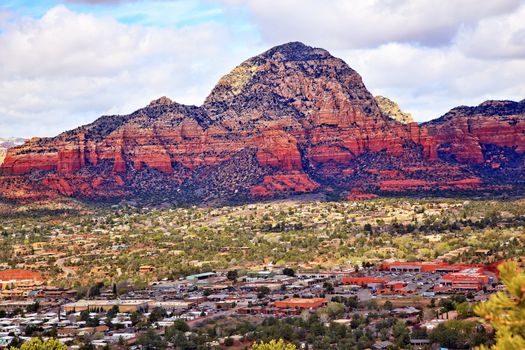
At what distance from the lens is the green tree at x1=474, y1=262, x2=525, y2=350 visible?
19547 millimetres

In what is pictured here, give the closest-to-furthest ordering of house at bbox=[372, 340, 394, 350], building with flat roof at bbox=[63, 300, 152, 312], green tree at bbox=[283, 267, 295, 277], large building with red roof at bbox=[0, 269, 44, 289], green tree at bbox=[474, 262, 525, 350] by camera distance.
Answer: green tree at bbox=[474, 262, 525, 350] → house at bbox=[372, 340, 394, 350] → building with flat roof at bbox=[63, 300, 152, 312] → green tree at bbox=[283, 267, 295, 277] → large building with red roof at bbox=[0, 269, 44, 289]

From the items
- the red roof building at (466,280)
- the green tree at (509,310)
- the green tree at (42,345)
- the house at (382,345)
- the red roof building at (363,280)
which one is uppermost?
the green tree at (509,310)

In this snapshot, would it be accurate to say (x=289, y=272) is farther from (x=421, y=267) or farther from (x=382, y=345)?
(x=382, y=345)

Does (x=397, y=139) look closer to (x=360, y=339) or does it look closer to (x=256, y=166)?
(x=256, y=166)

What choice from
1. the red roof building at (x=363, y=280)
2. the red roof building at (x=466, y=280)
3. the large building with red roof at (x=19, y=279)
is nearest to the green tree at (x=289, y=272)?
the red roof building at (x=363, y=280)

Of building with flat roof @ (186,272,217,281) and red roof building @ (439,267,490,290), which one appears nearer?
red roof building @ (439,267,490,290)

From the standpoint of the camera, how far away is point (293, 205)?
581 feet

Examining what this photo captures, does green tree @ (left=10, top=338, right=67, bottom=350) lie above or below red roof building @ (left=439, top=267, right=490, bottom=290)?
above

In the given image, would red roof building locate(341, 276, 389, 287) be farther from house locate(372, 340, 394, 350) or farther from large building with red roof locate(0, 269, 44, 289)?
large building with red roof locate(0, 269, 44, 289)

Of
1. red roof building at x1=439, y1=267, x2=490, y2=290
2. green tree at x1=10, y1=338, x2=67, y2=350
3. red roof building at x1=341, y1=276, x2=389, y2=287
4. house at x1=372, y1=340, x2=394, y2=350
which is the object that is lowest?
house at x1=372, y1=340, x2=394, y2=350

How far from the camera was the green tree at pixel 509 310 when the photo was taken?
19.5m

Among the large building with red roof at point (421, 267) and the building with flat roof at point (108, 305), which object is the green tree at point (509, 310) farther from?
the large building with red roof at point (421, 267)

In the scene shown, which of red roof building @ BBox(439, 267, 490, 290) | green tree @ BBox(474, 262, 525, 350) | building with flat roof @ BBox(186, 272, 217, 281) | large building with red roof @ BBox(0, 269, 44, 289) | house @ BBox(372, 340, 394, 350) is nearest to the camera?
green tree @ BBox(474, 262, 525, 350)

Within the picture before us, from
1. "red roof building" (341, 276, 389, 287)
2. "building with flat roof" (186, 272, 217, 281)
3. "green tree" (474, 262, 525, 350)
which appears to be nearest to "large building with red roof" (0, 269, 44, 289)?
"building with flat roof" (186, 272, 217, 281)
